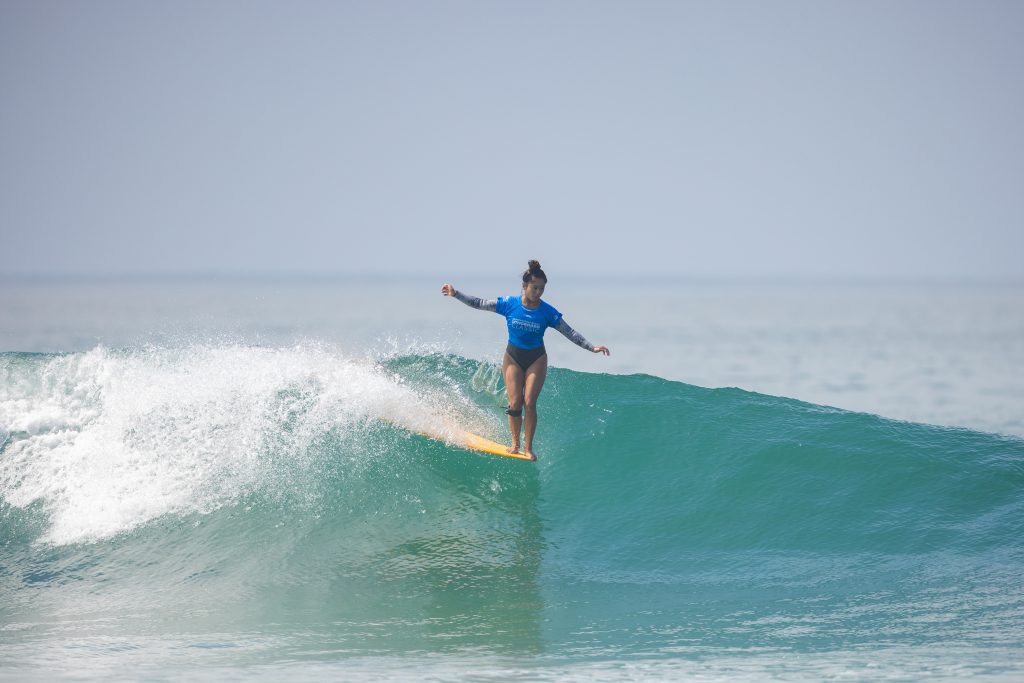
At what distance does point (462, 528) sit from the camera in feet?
31.0

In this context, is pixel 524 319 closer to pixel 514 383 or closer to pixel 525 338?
pixel 525 338

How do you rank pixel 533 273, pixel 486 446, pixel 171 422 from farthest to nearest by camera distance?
pixel 171 422
pixel 486 446
pixel 533 273

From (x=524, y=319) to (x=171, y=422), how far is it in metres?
3.95

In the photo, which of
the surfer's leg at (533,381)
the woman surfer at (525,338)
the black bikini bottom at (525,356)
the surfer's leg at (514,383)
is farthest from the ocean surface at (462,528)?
the black bikini bottom at (525,356)

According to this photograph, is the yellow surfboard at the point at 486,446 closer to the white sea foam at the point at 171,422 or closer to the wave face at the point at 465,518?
the wave face at the point at 465,518

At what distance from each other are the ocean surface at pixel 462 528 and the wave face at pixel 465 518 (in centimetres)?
3

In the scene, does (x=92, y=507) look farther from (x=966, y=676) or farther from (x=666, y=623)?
(x=966, y=676)

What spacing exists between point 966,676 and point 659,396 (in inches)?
254

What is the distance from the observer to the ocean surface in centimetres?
711

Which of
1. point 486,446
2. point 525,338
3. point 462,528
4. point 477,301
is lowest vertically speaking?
point 462,528

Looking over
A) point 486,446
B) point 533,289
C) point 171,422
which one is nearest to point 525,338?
point 533,289

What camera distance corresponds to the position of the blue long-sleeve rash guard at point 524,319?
9.62m

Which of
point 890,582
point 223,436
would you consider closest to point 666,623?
point 890,582

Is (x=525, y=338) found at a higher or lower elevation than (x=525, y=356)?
higher
